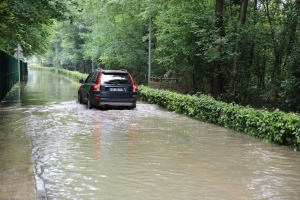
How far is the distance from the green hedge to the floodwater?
0.96 feet

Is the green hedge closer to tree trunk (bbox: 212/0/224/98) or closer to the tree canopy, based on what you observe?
the tree canopy

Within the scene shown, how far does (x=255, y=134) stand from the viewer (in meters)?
9.95

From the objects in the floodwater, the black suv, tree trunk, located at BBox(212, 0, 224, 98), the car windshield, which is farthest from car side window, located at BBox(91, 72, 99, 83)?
tree trunk, located at BBox(212, 0, 224, 98)

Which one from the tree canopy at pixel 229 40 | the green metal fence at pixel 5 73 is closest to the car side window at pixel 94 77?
the tree canopy at pixel 229 40

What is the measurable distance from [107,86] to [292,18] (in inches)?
330

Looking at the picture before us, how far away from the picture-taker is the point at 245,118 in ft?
34.1

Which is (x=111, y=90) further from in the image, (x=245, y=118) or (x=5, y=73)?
(x=5, y=73)

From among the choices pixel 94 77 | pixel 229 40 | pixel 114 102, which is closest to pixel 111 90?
pixel 114 102

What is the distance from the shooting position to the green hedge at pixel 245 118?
28.3 feet

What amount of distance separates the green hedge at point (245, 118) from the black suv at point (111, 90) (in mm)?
1730

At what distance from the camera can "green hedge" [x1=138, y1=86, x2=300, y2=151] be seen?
8.64 m

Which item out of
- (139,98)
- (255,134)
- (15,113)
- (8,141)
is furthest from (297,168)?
(139,98)

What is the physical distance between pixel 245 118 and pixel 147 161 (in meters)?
4.09

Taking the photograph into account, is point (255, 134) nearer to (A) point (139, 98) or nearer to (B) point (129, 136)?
(B) point (129, 136)
